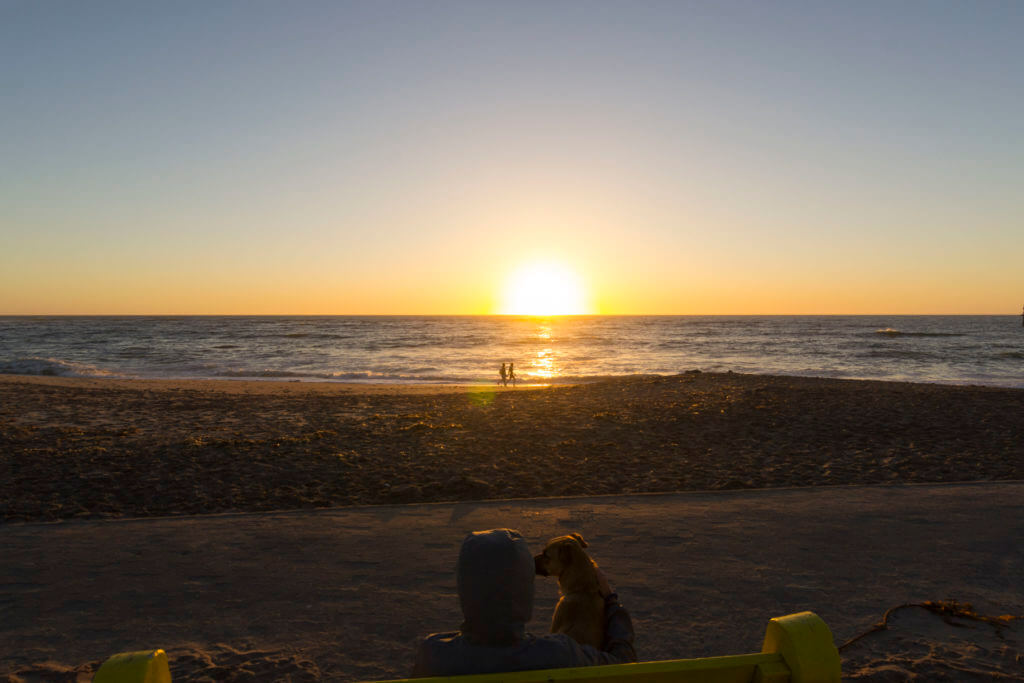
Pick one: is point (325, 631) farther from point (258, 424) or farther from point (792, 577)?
point (258, 424)

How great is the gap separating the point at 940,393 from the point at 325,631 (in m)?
16.2

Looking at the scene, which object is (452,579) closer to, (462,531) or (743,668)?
(462,531)

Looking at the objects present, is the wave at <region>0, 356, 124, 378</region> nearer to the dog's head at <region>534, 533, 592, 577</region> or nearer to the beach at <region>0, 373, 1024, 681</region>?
the beach at <region>0, 373, 1024, 681</region>

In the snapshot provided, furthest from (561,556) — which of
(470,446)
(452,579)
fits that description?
(470,446)

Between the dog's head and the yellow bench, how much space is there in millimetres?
803

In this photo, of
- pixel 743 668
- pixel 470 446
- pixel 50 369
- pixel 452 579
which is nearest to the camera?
pixel 743 668

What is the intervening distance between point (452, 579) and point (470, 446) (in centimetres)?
504

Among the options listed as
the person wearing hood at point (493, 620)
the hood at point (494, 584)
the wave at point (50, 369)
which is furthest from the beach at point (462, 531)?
the wave at point (50, 369)

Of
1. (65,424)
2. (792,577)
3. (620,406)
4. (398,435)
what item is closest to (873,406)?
(620,406)

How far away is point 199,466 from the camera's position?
25.9ft

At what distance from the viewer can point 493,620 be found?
1.82m

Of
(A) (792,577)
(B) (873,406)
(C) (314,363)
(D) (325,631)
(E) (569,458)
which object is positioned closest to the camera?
(D) (325,631)

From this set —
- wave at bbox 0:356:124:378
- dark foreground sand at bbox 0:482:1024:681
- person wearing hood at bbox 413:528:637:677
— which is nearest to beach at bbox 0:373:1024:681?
dark foreground sand at bbox 0:482:1024:681

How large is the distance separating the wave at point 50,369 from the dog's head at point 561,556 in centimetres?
2864
